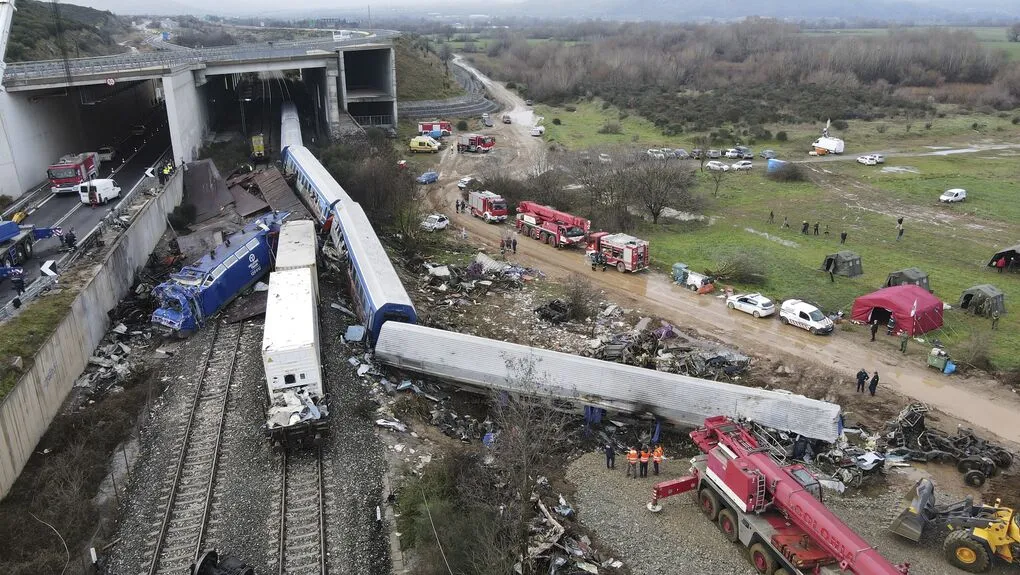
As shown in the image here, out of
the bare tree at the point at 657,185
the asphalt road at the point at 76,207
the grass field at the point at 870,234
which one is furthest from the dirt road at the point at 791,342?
the asphalt road at the point at 76,207

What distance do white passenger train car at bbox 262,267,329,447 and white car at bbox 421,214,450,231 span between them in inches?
758

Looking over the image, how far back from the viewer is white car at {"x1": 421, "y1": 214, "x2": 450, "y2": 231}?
4016 cm

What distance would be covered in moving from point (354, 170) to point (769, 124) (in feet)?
174

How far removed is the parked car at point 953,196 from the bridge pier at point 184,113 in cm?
5072

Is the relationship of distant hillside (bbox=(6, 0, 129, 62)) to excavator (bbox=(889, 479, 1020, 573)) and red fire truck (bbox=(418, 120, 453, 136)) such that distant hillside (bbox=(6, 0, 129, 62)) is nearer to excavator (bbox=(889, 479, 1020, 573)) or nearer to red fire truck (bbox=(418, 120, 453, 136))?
red fire truck (bbox=(418, 120, 453, 136))

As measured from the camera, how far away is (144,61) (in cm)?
4494

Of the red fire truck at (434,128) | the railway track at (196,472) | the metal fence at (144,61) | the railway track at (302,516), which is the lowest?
the railway track at (196,472)

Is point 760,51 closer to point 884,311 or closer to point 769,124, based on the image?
point 769,124

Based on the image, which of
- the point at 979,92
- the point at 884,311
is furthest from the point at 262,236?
the point at 979,92

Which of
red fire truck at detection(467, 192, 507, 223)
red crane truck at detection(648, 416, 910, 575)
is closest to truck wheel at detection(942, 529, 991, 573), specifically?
red crane truck at detection(648, 416, 910, 575)

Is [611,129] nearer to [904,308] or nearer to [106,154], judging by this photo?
[106,154]

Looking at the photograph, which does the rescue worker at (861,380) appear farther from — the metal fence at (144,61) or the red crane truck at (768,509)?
the metal fence at (144,61)

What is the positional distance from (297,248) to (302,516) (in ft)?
46.1

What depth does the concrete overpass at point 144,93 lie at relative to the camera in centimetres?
3691
